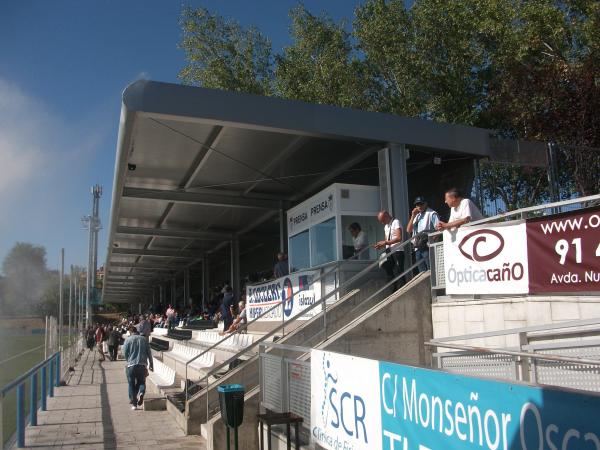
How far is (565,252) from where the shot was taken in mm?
7145

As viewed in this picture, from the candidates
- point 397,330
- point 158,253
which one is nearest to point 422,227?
point 397,330

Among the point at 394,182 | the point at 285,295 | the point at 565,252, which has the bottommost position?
the point at 285,295

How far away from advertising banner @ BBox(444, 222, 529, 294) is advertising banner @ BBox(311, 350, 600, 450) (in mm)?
3306

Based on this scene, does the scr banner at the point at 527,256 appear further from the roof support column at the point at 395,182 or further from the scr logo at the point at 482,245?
the roof support column at the point at 395,182

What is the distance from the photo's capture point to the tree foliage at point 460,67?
2072 cm

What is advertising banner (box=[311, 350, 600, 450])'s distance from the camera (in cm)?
300

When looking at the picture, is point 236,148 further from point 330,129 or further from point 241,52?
point 241,52

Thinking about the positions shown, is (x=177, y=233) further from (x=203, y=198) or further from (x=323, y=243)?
(x=323, y=243)

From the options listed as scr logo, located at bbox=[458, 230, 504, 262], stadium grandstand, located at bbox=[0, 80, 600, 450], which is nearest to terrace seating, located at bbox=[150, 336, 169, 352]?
stadium grandstand, located at bbox=[0, 80, 600, 450]

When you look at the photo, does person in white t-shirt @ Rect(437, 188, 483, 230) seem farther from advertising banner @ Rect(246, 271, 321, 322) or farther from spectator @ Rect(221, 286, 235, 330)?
spectator @ Rect(221, 286, 235, 330)

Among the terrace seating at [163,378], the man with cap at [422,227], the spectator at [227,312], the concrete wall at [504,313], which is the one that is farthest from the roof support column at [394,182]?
the spectator at [227,312]

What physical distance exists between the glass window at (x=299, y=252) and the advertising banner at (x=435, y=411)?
796cm

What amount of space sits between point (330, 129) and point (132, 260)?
27757 mm

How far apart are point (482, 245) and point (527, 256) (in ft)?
2.95
